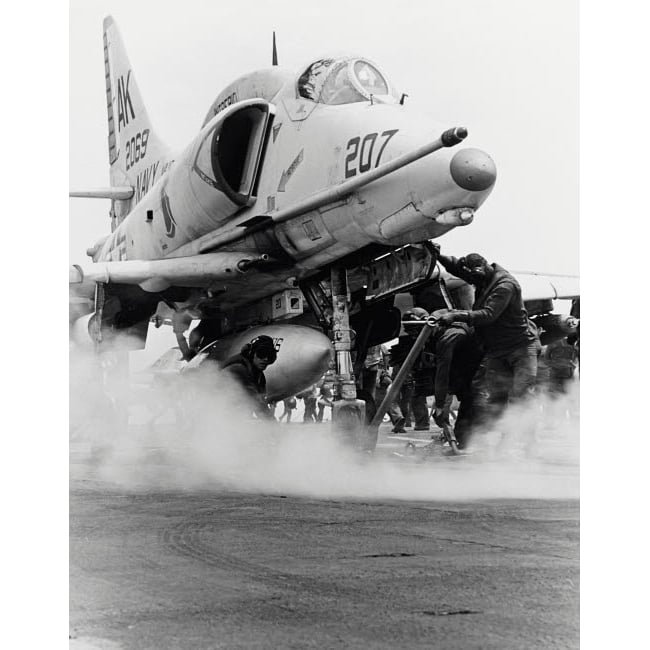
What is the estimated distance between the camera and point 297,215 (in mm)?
7176

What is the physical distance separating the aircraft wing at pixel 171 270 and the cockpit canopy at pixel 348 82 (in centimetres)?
137

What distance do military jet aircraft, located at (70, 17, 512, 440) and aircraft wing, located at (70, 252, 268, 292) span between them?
0.04 ft

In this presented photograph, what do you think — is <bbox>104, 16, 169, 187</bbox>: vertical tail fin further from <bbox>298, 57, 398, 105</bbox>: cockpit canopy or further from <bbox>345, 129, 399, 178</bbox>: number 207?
<bbox>345, 129, 399, 178</bbox>: number 207

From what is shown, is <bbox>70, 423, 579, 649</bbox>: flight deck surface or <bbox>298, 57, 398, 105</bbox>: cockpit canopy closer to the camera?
<bbox>70, 423, 579, 649</bbox>: flight deck surface

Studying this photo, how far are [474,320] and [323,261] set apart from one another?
1.44 metres

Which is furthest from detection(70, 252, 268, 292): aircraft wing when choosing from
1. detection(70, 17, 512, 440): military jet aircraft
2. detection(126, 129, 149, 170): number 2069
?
detection(126, 129, 149, 170): number 2069

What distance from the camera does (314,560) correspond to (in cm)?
392

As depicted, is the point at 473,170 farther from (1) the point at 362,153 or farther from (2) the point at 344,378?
(2) the point at 344,378

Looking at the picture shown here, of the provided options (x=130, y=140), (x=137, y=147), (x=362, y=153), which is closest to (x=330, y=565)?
(x=362, y=153)

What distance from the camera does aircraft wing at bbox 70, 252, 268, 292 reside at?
25.1 ft

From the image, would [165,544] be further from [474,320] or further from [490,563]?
[474,320]

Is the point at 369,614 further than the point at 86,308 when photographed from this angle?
No

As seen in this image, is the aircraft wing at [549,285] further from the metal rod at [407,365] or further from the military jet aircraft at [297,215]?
the metal rod at [407,365]
